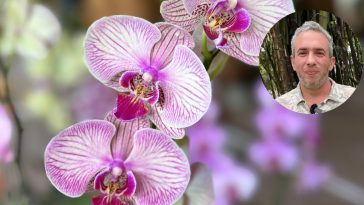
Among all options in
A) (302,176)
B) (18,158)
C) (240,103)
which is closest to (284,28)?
(18,158)

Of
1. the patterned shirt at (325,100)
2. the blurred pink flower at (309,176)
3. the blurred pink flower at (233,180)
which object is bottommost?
the blurred pink flower at (309,176)

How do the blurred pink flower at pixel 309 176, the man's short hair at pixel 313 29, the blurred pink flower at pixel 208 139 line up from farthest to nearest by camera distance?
the blurred pink flower at pixel 309 176 → the blurred pink flower at pixel 208 139 → the man's short hair at pixel 313 29

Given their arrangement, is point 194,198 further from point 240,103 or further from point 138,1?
point 240,103

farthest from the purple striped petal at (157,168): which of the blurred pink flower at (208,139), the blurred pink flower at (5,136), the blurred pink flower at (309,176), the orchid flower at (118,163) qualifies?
the blurred pink flower at (309,176)

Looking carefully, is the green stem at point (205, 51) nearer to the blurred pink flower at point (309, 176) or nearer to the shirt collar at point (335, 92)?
the shirt collar at point (335, 92)

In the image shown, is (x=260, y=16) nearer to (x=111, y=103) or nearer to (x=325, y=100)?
(x=325, y=100)

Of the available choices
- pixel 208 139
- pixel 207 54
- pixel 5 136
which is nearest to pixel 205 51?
pixel 207 54
